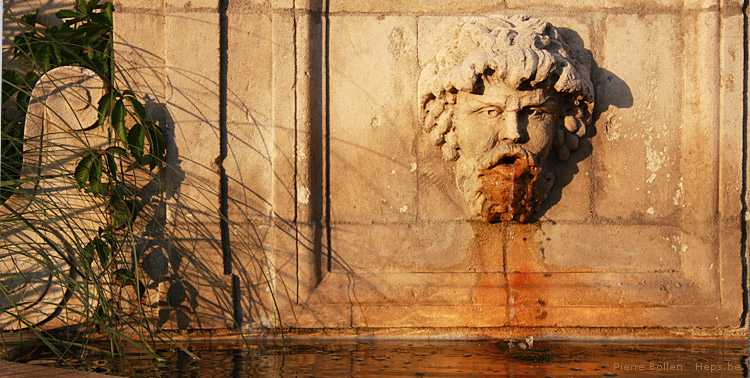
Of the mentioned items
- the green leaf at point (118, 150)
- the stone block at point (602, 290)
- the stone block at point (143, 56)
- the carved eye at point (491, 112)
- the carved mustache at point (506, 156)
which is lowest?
the stone block at point (602, 290)

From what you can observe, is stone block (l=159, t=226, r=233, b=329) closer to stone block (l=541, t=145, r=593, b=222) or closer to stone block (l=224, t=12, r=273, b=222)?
stone block (l=224, t=12, r=273, b=222)

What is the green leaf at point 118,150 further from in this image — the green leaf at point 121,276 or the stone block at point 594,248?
the stone block at point 594,248

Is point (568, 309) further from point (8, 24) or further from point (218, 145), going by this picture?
point (8, 24)

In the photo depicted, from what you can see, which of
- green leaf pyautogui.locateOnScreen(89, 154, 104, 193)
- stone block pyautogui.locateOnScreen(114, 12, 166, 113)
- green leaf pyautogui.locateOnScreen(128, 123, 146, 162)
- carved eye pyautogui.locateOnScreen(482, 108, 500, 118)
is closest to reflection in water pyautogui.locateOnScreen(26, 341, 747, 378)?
green leaf pyautogui.locateOnScreen(89, 154, 104, 193)

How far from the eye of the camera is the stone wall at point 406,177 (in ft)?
11.8

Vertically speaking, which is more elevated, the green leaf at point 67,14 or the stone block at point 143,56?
the green leaf at point 67,14

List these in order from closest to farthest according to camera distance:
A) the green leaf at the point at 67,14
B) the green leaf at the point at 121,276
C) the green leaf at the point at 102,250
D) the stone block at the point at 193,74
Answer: the green leaf at the point at 102,250, the green leaf at the point at 121,276, the stone block at the point at 193,74, the green leaf at the point at 67,14

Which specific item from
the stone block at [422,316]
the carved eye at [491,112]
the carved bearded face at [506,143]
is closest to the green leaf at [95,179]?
the stone block at [422,316]

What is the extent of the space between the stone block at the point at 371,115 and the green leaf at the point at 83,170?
43.6 inches

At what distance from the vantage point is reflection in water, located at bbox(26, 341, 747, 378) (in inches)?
111

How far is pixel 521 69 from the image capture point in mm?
3406

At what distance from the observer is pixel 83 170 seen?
337cm

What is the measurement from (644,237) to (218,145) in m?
2.09

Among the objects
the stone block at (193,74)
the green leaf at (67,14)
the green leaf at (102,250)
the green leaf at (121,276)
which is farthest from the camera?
the green leaf at (67,14)
